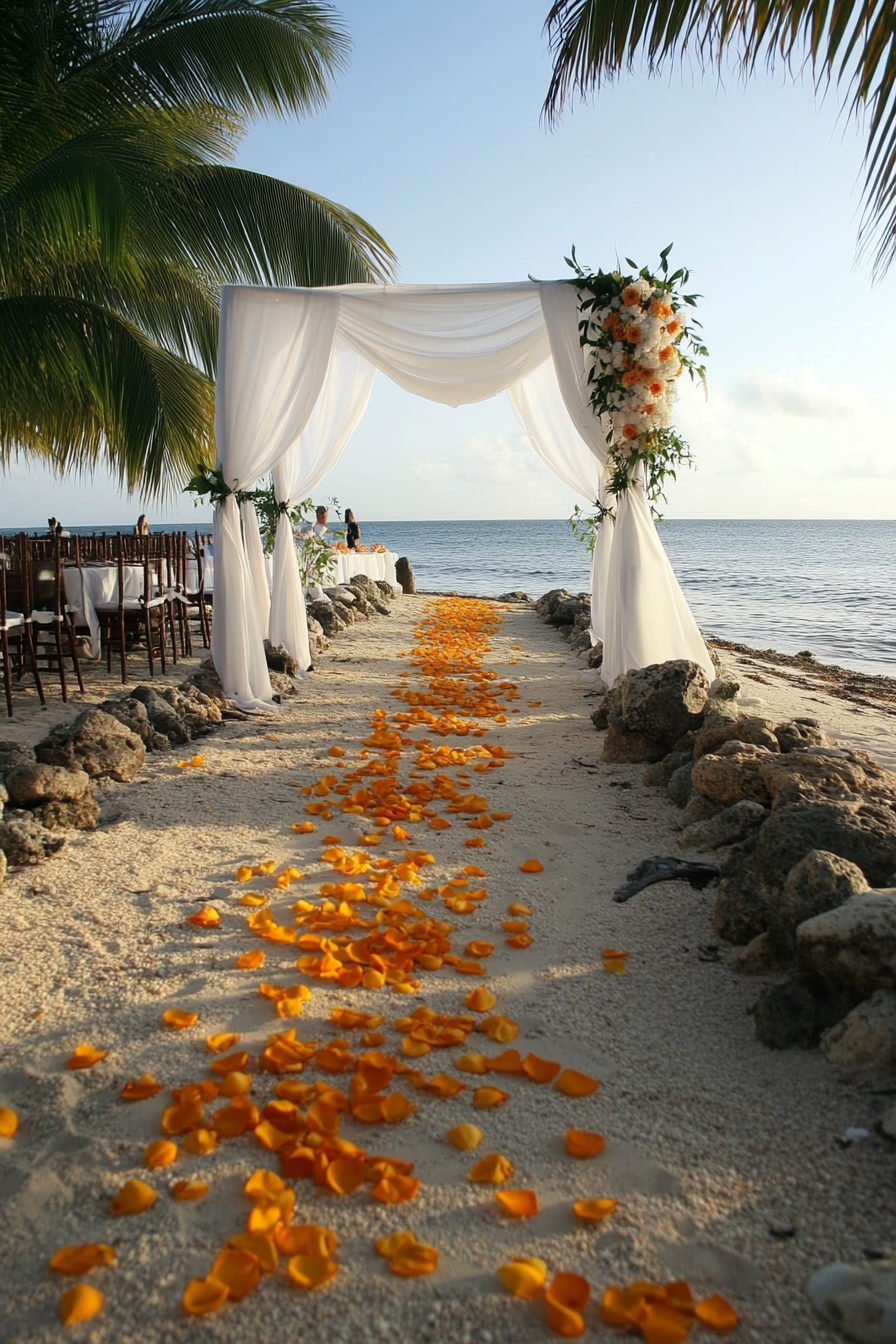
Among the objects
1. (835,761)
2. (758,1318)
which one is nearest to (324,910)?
(758,1318)

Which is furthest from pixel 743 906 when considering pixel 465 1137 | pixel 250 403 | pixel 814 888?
pixel 250 403

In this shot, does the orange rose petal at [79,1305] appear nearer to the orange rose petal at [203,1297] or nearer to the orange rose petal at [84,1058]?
the orange rose petal at [203,1297]

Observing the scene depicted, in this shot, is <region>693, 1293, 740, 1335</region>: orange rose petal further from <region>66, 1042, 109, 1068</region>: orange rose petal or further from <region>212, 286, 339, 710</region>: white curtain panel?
<region>212, 286, 339, 710</region>: white curtain panel

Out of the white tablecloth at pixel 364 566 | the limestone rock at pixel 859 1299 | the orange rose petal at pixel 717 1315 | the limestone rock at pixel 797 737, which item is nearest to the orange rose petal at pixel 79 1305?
the orange rose petal at pixel 717 1315

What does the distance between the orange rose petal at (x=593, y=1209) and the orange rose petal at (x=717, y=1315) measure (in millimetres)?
223

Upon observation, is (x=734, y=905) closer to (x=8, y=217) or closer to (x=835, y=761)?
(x=835, y=761)

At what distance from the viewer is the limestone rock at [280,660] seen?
6941mm

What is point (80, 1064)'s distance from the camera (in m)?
1.96

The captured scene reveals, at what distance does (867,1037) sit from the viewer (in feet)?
6.22

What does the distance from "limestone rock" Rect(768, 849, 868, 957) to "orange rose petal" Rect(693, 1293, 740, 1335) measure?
3.41 feet

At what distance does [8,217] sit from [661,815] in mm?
5703

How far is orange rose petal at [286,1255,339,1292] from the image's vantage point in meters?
1.37

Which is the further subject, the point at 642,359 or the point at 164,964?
the point at 642,359

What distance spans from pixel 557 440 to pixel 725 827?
463 centimetres
